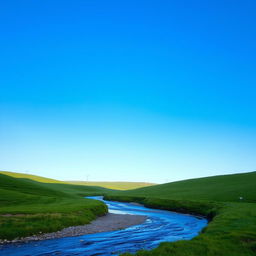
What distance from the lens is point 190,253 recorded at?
17.5 meters

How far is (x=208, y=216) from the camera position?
51.9 meters

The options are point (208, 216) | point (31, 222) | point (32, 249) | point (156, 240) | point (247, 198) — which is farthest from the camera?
point (247, 198)

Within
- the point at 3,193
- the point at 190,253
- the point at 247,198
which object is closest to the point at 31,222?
the point at 190,253

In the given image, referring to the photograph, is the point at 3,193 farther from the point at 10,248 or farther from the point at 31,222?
the point at 10,248

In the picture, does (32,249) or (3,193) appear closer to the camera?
(32,249)

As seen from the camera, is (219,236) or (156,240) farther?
(156,240)

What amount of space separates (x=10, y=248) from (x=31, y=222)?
26.6ft

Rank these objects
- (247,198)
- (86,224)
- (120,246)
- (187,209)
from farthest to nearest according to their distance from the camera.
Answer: (247,198)
(187,209)
(86,224)
(120,246)

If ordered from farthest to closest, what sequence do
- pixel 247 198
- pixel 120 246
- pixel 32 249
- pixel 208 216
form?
pixel 247 198
pixel 208 216
pixel 120 246
pixel 32 249

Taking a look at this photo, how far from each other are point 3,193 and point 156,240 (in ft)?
141

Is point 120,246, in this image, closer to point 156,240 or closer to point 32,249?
point 156,240

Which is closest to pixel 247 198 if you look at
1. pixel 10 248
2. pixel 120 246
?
pixel 120 246

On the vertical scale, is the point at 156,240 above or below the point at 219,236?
below

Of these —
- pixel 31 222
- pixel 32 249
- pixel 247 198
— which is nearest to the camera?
pixel 32 249
